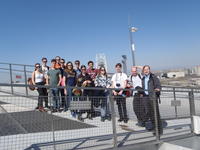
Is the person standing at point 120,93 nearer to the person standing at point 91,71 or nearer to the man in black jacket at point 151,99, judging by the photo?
the man in black jacket at point 151,99

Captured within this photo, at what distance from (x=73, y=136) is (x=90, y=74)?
103 inches

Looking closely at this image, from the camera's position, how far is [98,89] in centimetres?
435

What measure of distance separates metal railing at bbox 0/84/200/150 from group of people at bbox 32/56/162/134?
→ 5 cm

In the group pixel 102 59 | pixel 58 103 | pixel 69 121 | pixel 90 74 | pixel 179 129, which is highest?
pixel 102 59

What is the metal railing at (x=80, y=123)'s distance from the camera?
170 inches

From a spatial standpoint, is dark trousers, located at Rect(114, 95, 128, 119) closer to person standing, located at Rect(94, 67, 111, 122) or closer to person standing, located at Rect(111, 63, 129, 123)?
person standing, located at Rect(111, 63, 129, 123)

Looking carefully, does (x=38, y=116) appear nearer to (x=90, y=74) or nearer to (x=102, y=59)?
(x=90, y=74)

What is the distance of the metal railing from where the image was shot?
431 centimetres

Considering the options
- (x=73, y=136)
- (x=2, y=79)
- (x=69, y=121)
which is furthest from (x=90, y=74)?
(x=2, y=79)

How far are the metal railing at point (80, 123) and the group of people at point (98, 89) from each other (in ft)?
0.18

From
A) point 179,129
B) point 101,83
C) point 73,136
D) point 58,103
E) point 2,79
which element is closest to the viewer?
point 58,103

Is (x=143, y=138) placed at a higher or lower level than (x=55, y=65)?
lower

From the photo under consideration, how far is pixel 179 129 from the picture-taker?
579 centimetres

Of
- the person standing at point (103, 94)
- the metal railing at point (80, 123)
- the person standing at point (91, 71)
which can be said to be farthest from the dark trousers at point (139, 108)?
the person standing at point (91, 71)
